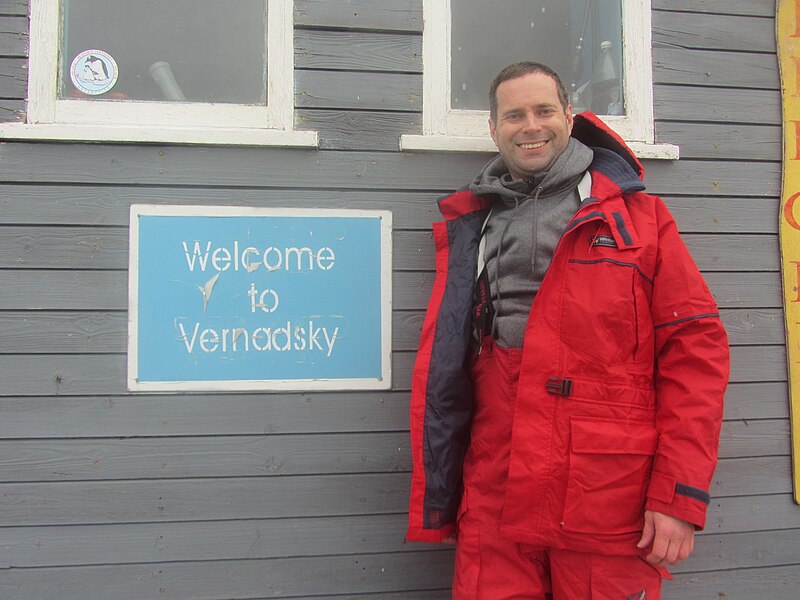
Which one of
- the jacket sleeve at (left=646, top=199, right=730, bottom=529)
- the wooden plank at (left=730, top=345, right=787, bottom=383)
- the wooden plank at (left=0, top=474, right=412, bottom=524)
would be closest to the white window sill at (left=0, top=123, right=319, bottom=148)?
the wooden plank at (left=0, top=474, right=412, bottom=524)

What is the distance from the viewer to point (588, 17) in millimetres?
2420

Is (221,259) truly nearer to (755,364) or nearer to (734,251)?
(734,251)

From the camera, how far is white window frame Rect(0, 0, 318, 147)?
6.82ft

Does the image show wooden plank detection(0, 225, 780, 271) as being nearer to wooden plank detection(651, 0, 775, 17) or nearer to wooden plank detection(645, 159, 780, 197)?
wooden plank detection(645, 159, 780, 197)

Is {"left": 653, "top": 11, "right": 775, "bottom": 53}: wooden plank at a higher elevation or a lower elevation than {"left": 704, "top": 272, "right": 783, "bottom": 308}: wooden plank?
higher

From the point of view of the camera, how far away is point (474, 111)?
2.28m

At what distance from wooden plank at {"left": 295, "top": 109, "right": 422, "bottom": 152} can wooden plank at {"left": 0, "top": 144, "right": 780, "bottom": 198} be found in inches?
1.5

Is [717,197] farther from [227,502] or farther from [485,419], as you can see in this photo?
[227,502]

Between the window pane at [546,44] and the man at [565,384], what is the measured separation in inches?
21.0

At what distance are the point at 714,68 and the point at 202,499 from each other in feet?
8.26

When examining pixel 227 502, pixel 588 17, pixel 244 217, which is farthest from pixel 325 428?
pixel 588 17

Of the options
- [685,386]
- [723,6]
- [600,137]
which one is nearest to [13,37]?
[600,137]

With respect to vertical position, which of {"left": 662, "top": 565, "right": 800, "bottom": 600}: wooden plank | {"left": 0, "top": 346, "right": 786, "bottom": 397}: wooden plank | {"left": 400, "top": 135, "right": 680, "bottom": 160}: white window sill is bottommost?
{"left": 662, "top": 565, "right": 800, "bottom": 600}: wooden plank

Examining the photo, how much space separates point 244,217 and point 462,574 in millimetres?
1369
